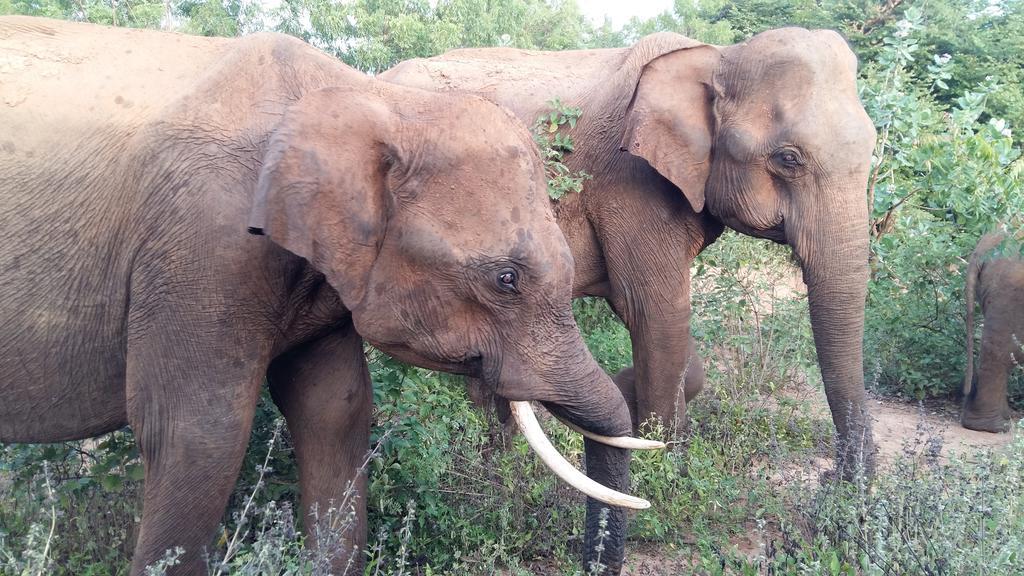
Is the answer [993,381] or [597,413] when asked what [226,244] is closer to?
[597,413]

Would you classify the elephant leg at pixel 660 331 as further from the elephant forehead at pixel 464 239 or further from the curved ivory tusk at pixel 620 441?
the elephant forehead at pixel 464 239

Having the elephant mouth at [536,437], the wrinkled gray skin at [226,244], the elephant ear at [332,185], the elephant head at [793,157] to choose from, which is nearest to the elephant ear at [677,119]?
the elephant head at [793,157]

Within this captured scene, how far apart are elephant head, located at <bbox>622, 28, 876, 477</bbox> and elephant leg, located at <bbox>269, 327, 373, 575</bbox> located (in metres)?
2.12

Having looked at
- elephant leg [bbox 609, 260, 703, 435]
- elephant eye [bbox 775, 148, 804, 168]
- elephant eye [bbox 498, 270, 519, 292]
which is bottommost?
elephant leg [bbox 609, 260, 703, 435]

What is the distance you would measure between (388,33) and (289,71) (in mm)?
6919

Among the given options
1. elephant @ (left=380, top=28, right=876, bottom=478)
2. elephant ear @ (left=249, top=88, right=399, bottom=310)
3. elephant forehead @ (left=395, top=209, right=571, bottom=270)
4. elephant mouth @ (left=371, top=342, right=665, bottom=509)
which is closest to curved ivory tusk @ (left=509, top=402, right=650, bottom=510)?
elephant mouth @ (left=371, top=342, right=665, bottom=509)

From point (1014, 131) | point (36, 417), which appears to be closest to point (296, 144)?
point (36, 417)

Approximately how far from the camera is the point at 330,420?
3553 mm

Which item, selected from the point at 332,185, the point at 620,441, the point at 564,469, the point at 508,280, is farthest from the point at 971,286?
the point at 332,185

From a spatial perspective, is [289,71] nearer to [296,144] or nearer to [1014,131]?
[296,144]

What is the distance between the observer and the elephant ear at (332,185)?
9.00ft

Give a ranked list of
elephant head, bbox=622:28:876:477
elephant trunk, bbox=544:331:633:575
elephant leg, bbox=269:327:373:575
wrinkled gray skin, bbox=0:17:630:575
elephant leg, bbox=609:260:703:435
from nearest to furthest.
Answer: wrinkled gray skin, bbox=0:17:630:575
elephant trunk, bbox=544:331:633:575
elephant leg, bbox=269:327:373:575
elephant head, bbox=622:28:876:477
elephant leg, bbox=609:260:703:435

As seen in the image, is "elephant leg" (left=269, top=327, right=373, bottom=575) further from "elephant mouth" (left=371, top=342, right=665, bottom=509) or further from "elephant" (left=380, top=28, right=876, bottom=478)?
"elephant" (left=380, top=28, right=876, bottom=478)

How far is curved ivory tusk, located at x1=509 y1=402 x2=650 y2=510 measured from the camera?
9.77 ft
